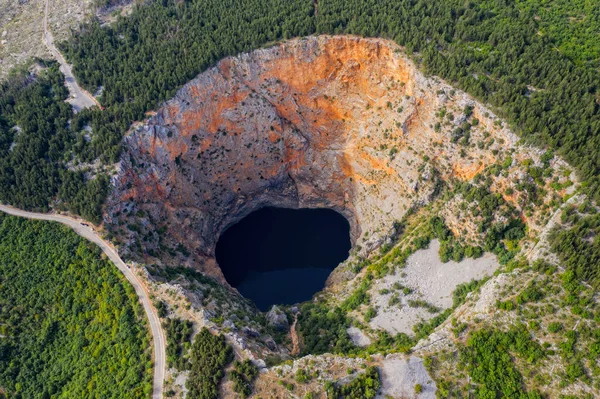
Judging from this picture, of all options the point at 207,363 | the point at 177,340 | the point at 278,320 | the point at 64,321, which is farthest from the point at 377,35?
the point at 64,321

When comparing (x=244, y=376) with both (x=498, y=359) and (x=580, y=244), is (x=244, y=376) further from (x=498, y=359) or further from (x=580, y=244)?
(x=580, y=244)

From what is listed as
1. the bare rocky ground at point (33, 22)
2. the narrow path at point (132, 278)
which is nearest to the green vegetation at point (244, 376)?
the narrow path at point (132, 278)

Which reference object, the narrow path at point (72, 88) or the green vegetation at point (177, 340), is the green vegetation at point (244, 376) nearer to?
the green vegetation at point (177, 340)

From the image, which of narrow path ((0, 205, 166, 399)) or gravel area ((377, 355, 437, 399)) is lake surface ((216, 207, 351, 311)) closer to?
narrow path ((0, 205, 166, 399))

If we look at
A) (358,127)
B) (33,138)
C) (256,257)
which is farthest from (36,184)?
(358,127)

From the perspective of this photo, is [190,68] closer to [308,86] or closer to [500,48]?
[308,86]
